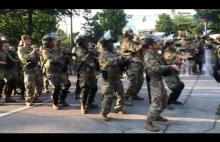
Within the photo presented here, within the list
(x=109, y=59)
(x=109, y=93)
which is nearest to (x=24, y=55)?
(x=109, y=59)

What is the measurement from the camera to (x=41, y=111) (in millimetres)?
7785

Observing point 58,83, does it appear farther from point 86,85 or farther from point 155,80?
point 155,80

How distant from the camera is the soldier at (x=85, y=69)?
738 centimetres

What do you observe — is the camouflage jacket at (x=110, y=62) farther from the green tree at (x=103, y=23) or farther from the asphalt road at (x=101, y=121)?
the green tree at (x=103, y=23)

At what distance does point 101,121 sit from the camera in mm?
6859

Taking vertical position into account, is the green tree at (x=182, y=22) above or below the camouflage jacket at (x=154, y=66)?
above

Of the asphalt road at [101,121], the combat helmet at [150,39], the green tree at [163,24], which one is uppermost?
the green tree at [163,24]

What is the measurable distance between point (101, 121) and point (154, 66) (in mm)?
1544

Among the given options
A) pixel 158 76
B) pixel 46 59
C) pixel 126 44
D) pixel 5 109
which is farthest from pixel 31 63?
pixel 158 76

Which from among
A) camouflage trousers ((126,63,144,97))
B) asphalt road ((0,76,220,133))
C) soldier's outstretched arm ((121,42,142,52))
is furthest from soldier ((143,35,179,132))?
camouflage trousers ((126,63,144,97))

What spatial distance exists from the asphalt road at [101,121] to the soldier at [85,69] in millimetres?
447

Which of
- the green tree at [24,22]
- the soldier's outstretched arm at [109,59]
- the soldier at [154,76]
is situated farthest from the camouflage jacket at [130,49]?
the green tree at [24,22]

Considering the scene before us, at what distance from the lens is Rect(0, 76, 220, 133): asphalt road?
21.0ft
